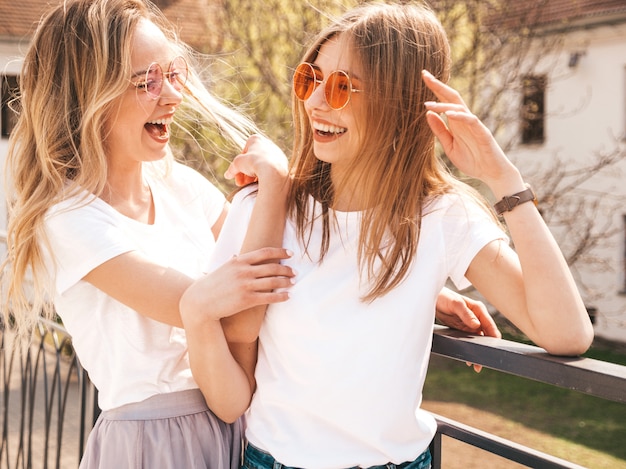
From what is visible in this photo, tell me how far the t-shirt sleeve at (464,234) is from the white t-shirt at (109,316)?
712 millimetres

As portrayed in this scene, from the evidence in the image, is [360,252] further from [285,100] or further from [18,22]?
[18,22]

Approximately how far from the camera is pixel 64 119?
2098 mm

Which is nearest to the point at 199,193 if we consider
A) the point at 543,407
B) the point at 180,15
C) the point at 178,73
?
the point at 178,73

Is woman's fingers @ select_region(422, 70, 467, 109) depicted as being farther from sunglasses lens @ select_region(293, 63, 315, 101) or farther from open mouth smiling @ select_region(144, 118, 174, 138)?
open mouth smiling @ select_region(144, 118, 174, 138)

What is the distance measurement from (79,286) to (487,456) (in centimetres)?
958

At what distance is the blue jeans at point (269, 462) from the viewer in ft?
5.68

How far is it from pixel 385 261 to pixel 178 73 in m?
0.84

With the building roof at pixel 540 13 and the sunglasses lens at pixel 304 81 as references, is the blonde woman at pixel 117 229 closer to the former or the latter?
the sunglasses lens at pixel 304 81

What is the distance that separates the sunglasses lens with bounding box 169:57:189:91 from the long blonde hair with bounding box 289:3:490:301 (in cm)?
47

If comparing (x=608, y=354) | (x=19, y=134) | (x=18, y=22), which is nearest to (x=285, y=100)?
(x=19, y=134)

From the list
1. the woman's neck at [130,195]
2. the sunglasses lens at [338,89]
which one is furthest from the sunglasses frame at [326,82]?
the woman's neck at [130,195]

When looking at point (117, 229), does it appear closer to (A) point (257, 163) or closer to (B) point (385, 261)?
(A) point (257, 163)

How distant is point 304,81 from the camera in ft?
6.00

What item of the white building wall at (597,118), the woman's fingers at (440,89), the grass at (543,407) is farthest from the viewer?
the white building wall at (597,118)
